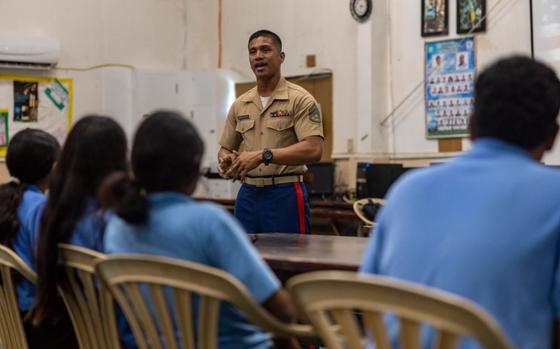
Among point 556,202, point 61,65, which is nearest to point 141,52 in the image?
point 61,65

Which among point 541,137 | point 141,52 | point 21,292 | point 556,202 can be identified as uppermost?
point 141,52

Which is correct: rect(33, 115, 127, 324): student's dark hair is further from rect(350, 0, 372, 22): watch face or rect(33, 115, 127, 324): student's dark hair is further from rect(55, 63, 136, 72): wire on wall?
rect(55, 63, 136, 72): wire on wall

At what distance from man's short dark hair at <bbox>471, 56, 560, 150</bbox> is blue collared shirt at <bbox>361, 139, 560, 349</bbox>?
0.10 feet

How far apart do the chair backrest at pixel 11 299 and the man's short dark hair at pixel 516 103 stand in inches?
49.3

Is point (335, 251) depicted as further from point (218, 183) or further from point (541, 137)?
point (218, 183)

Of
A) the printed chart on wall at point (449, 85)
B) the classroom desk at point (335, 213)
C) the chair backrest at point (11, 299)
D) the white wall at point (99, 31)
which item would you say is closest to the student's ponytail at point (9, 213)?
the chair backrest at point (11, 299)

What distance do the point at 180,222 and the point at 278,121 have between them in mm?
2312

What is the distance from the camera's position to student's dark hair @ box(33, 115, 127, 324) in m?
2.01

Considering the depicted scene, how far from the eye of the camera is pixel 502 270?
52.9 inches

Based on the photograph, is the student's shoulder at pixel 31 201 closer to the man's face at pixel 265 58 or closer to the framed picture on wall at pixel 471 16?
the man's face at pixel 265 58

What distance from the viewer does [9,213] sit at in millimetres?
2412

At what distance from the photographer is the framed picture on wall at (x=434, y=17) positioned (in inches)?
251

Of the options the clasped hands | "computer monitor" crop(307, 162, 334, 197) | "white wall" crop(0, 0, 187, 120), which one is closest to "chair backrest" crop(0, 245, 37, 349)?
the clasped hands

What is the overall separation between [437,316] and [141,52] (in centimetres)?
690
